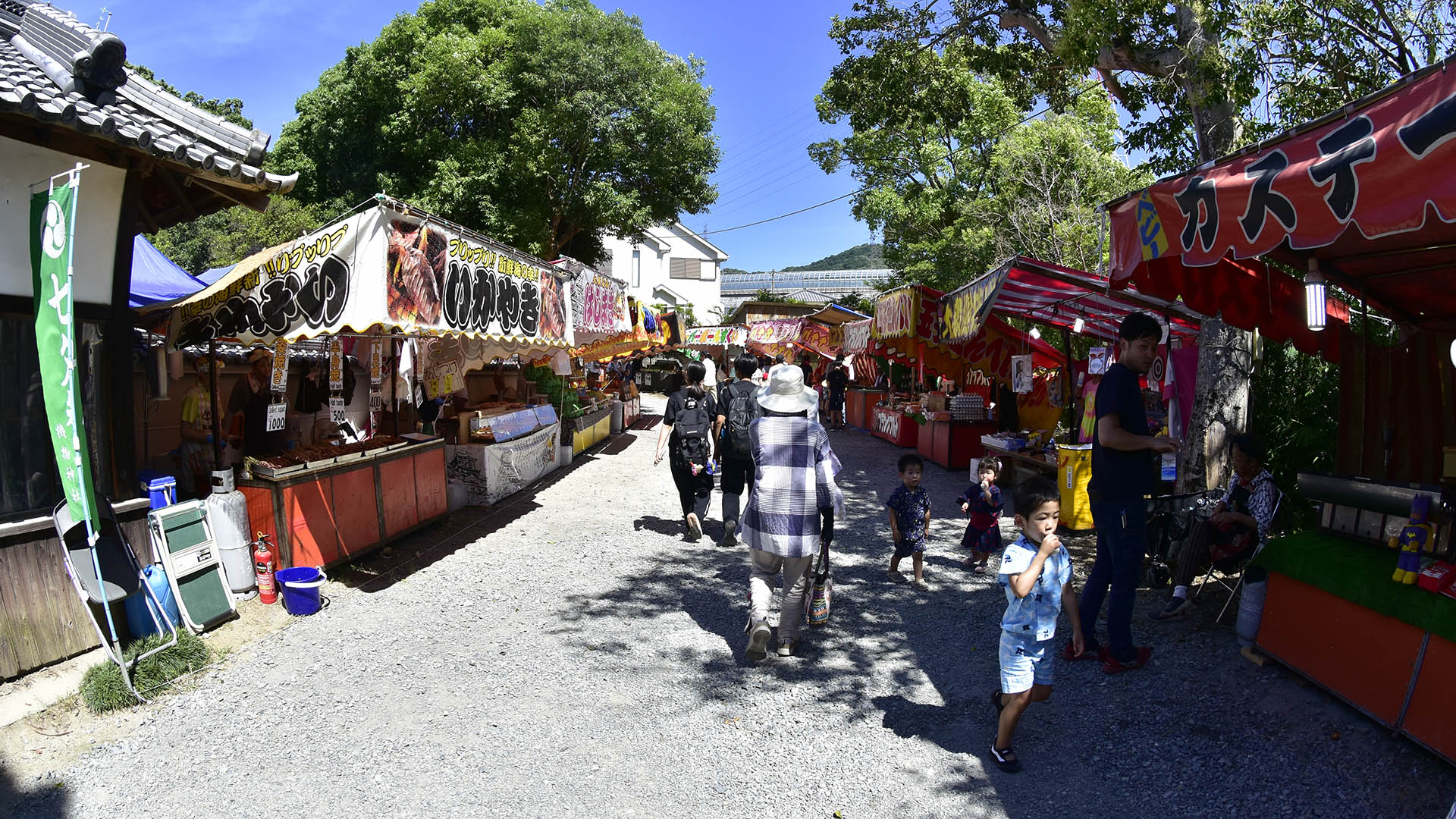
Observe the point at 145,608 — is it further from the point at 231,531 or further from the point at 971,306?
the point at 971,306

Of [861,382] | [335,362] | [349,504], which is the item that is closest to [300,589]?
[349,504]

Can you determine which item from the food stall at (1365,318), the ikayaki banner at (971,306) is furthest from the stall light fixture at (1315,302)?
the ikayaki banner at (971,306)

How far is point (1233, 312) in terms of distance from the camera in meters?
5.81

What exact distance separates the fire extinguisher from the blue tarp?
2.56m

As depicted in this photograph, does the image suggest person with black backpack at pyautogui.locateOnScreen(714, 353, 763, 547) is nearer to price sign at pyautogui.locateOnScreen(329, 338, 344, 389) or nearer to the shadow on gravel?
price sign at pyautogui.locateOnScreen(329, 338, 344, 389)

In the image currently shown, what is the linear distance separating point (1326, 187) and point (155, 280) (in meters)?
9.39

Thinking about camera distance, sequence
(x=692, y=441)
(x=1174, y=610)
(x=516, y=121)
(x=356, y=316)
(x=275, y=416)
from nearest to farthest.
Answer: (x=1174, y=610) → (x=356, y=316) → (x=275, y=416) → (x=692, y=441) → (x=516, y=121)

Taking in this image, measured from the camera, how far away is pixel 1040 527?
11.7 feet

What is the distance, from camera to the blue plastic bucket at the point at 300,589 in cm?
595

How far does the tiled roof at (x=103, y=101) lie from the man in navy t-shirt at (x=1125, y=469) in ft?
17.9

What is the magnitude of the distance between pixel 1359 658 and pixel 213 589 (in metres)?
7.02

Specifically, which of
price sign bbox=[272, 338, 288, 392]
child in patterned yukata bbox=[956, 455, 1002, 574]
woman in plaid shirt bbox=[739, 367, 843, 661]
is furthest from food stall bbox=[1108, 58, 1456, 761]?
price sign bbox=[272, 338, 288, 392]

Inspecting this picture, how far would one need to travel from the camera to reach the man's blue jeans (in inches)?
180

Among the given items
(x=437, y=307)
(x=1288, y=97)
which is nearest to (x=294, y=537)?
(x=437, y=307)
